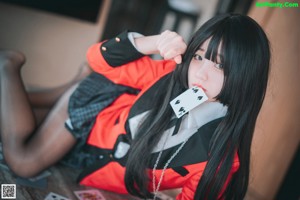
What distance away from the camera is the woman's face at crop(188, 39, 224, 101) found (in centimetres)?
142

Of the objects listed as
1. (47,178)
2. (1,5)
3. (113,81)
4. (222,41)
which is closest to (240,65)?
(222,41)

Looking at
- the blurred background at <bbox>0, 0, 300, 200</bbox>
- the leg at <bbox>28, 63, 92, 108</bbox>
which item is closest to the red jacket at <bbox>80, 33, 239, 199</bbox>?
the leg at <bbox>28, 63, 92, 108</bbox>

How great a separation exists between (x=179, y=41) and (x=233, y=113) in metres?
0.42

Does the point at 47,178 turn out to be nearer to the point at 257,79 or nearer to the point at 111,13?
the point at 257,79

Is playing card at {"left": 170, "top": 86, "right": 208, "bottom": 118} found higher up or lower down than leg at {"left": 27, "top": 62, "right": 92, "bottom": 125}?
higher up

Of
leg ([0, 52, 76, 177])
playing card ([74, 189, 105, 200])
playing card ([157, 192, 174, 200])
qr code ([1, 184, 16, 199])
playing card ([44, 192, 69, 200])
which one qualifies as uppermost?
leg ([0, 52, 76, 177])

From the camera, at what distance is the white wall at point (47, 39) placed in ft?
11.3

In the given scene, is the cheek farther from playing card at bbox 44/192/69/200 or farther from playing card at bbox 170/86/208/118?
playing card at bbox 44/192/69/200

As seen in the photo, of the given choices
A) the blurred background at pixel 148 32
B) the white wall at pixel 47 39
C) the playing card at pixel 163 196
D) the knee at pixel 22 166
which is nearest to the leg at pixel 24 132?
the knee at pixel 22 166

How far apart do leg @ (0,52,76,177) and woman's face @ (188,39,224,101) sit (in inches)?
31.6

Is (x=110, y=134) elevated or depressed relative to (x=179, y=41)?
depressed

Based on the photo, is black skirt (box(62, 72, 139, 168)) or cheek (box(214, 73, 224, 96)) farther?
black skirt (box(62, 72, 139, 168))

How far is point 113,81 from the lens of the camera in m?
1.84

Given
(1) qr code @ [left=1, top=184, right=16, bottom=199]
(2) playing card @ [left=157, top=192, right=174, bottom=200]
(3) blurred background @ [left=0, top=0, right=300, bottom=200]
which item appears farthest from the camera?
(3) blurred background @ [left=0, top=0, right=300, bottom=200]
